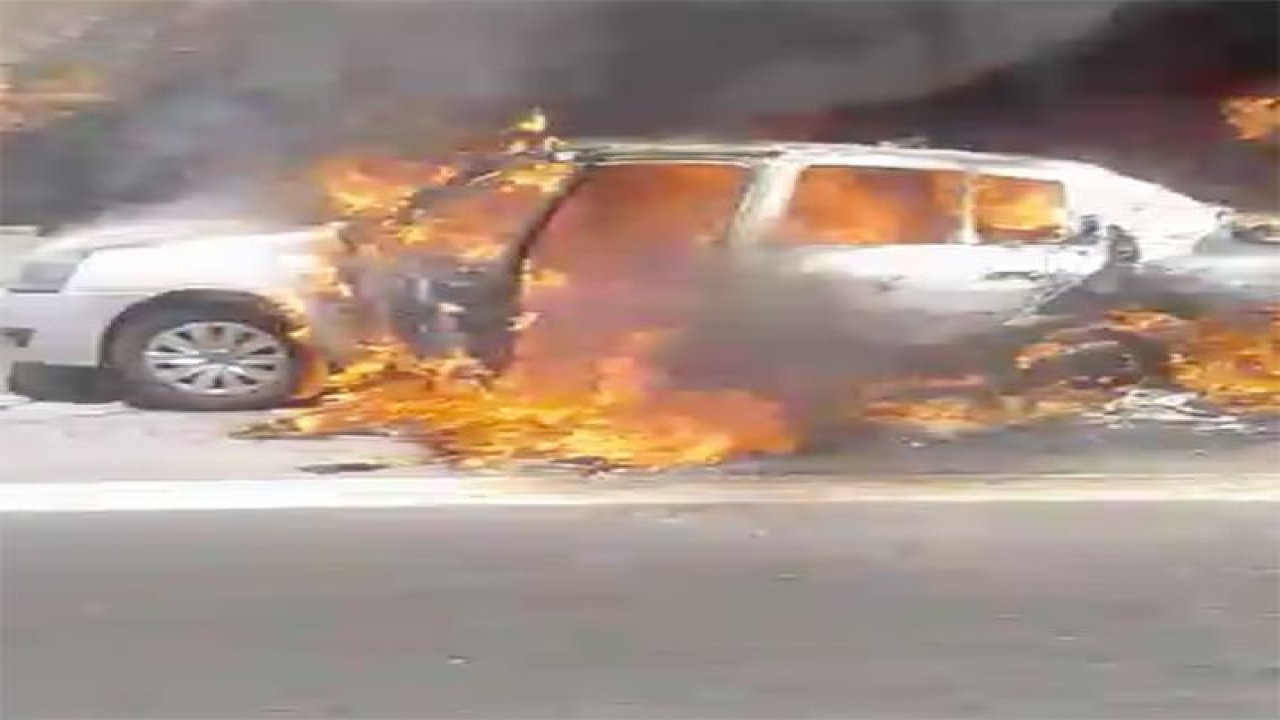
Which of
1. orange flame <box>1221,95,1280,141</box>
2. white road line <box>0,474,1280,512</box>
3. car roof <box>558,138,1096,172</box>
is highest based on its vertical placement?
orange flame <box>1221,95,1280,141</box>

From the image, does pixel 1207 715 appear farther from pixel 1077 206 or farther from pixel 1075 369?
pixel 1077 206

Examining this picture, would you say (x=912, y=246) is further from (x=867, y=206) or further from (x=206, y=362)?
(x=206, y=362)

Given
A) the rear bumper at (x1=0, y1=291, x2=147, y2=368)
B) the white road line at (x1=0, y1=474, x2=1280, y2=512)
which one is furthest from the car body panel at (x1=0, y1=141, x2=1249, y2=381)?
Answer: the white road line at (x1=0, y1=474, x2=1280, y2=512)

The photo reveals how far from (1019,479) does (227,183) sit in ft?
2.32

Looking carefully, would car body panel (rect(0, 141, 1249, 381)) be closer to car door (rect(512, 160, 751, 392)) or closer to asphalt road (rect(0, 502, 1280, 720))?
car door (rect(512, 160, 751, 392))

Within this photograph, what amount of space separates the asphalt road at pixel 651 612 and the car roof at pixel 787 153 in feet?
0.96

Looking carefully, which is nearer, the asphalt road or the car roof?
the asphalt road

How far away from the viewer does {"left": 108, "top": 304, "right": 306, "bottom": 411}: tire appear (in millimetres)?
1546

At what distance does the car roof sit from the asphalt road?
29cm

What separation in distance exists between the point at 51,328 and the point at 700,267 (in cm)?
54

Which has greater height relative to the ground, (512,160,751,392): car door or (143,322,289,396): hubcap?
(512,160,751,392): car door

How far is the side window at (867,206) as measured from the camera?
1572mm

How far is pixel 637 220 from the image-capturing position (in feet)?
5.16

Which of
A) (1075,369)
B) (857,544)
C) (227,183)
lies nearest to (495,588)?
(857,544)
